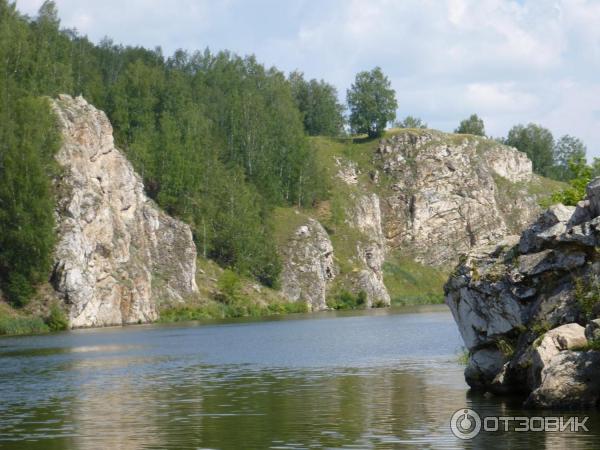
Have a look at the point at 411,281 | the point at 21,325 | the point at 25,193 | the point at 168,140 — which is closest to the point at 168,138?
the point at 168,140

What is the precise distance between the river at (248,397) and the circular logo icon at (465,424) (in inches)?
15.5

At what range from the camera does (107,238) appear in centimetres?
11681

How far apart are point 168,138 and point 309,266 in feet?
104

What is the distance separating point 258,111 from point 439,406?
135 metres

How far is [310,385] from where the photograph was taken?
44438 mm

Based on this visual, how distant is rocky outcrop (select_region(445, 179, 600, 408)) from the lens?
32094 millimetres

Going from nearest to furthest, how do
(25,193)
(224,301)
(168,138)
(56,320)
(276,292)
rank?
(56,320) < (25,193) < (224,301) < (168,138) < (276,292)

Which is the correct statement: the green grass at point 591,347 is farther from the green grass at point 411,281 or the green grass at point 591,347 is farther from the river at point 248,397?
the green grass at point 411,281

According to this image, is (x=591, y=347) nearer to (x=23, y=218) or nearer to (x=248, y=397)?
(x=248, y=397)

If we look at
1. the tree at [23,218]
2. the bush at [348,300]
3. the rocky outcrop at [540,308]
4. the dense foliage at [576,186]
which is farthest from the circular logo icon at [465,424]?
the bush at [348,300]

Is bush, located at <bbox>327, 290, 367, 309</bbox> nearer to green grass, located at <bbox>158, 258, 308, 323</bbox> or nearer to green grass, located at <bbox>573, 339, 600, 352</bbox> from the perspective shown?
green grass, located at <bbox>158, 258, 308, 323</bbox>

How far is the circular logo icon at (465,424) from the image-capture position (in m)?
29.2

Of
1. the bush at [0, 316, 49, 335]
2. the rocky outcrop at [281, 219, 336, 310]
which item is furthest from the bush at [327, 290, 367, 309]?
the bush at [0, 316, 49, 335]

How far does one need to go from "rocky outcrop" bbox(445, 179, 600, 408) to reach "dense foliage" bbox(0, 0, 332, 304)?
74.4 m
